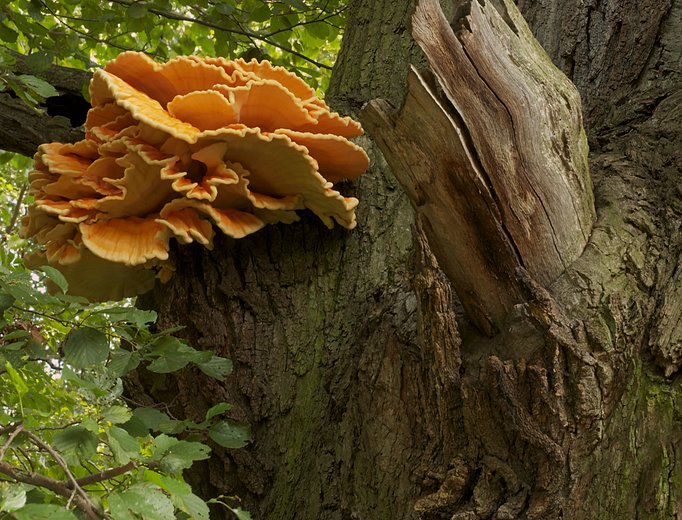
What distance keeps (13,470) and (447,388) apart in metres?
0.96

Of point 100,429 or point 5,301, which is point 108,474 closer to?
point 100,429

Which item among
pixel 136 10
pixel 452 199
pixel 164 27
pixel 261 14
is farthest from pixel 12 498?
pixel 164 27

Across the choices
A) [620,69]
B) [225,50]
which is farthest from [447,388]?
[225,50]

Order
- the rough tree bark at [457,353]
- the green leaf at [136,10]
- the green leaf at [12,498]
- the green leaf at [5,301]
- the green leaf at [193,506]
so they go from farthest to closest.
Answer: the green leaf at [136,10]
the green leaf at [5,301]
the rough tree bark at [457,353]
the green leaf at [193,506]
the green leaf at [12,498]

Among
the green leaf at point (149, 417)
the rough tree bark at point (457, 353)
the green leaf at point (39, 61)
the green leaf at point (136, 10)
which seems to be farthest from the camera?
the green leaf at point (136, 10)

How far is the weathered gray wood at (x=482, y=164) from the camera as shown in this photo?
1.79 meters

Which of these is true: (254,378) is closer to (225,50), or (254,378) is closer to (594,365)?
(594,365)

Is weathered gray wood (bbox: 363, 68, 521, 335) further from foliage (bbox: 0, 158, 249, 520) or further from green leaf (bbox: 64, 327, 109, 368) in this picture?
green leaf (bbox: 64, 327, 109, 368)

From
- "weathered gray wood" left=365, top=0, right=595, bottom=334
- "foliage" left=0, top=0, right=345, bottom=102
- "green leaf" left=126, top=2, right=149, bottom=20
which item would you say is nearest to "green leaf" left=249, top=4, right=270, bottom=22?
"foliage" left=0, top=0, right=345, bottom=102

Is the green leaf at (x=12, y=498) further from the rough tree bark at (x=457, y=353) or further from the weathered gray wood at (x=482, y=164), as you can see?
the weathered gray wood at (x=482, y=164)

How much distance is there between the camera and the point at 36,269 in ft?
7.45

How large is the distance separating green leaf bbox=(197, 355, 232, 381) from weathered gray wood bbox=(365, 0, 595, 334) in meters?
0.64

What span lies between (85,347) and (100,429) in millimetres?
270

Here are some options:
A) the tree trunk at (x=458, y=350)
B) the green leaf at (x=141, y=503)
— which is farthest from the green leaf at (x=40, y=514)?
the tree trunk at (x=458, y=350)
